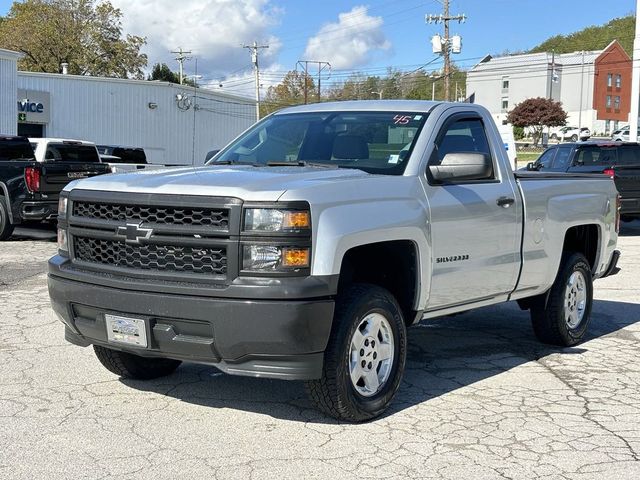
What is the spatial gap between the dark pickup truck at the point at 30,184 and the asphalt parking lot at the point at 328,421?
772 cm

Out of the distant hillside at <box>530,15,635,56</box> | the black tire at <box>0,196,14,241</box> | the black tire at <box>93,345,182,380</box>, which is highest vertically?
the distant hillside at <box>530,15,635,56</box>

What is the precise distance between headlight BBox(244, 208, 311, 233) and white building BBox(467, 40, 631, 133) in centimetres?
9261

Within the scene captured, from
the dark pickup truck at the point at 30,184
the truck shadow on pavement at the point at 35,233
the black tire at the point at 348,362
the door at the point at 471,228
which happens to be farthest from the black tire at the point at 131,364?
the truck shadow on pavement at the point at 35,233

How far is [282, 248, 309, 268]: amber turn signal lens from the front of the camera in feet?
14.7

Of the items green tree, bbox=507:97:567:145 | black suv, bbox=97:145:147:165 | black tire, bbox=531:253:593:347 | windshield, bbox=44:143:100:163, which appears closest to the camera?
black tire, bbox=531:253:593:347

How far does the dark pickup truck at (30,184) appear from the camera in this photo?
14.8 meters

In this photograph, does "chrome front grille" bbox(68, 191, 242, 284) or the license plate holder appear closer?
"chrome front grille" bbox(68, 191, 242, 284)

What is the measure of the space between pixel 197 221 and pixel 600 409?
2.99 m

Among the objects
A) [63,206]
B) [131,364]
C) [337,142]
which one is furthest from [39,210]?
[337,142]

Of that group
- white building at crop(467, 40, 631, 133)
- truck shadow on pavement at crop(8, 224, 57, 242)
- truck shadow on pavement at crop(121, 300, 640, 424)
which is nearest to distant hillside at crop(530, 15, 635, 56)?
white building at crop(467, 40, 631, 133)

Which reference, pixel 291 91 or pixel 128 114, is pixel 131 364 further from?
pixel 291 91

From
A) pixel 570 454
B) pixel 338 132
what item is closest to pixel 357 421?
pixel 570 454

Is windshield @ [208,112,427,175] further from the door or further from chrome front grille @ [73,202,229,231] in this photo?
chrome front grille @ [73,202,229,231]

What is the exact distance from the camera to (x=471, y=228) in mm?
5844
